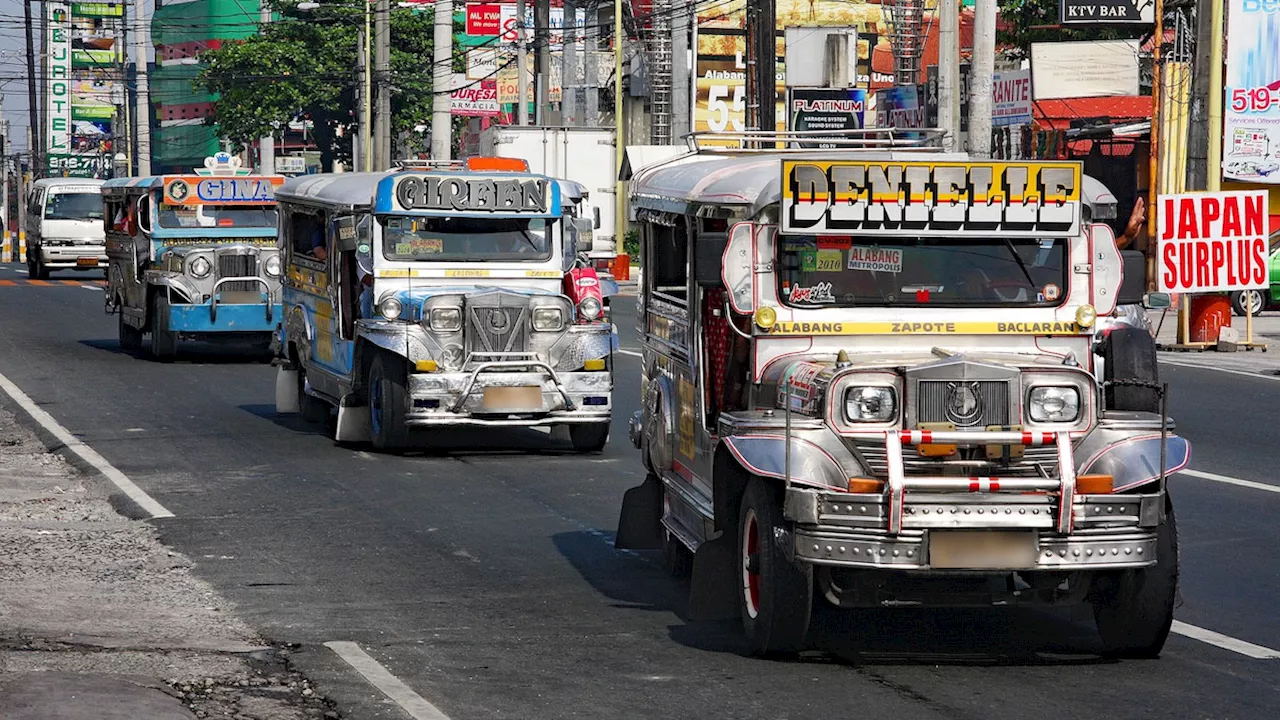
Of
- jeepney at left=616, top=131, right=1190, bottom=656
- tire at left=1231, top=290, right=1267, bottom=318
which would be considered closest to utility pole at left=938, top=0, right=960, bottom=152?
tire at left=1231, top=290, right=1267, bottom=318

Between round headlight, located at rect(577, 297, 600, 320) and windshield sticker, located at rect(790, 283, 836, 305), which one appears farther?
round headlight, located at rect(577, 297, 600, 320)

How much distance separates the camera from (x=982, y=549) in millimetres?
7824

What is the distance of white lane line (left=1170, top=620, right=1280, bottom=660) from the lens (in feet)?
28.2

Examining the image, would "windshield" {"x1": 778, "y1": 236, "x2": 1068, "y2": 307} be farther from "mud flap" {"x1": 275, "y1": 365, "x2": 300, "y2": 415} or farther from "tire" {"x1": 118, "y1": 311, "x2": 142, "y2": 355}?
"tire" {"x1": 118, "y1": 311, "x2": 142, "y2": 355}

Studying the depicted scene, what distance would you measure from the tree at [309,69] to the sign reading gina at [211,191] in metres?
51.3

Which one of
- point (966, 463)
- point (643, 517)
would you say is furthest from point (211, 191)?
point (966, 463)

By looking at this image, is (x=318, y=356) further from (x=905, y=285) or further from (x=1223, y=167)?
(x=1223, y=167)

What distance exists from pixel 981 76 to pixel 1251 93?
4.56m

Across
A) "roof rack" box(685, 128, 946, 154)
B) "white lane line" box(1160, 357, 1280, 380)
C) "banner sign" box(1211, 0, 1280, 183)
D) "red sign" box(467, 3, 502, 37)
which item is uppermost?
Answer: "red sign" box(467, 3, 502, 37)

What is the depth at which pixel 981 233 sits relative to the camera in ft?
29.2

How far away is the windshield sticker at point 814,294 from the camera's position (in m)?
8.96

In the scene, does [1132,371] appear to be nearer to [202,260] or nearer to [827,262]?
[827,262]

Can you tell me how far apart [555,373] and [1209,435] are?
5850 millimetres

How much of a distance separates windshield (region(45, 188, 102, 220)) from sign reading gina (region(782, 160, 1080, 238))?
1716 inches
